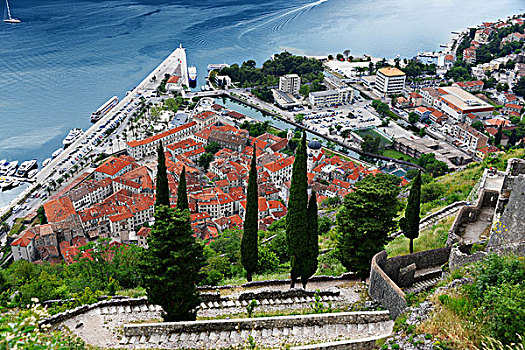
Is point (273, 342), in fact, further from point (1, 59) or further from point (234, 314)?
point (1, 59)

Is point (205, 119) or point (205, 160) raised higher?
point (205, 119)

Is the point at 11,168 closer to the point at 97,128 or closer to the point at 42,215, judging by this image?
the point at 42,215

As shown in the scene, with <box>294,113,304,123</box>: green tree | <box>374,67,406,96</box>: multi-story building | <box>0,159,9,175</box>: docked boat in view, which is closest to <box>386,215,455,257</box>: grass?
<box>0,159,9,175</box>: docked boat

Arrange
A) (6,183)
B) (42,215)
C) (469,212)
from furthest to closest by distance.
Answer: (6,183) < (42,215) < (469,212)

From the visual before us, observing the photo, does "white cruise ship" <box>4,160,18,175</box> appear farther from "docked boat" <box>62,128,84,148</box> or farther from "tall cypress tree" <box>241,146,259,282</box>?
→ "tall cypress tree" <box>241,146,259,282</box>

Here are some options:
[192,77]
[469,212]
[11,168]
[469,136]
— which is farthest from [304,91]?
[469,212]

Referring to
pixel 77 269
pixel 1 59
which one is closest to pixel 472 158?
pixel 77 269

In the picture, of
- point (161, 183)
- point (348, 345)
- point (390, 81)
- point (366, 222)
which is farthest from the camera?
point (390, 81)
